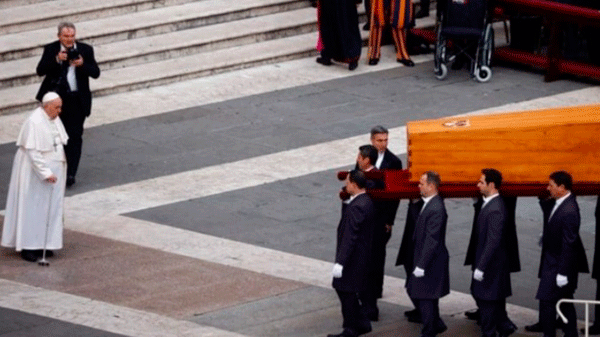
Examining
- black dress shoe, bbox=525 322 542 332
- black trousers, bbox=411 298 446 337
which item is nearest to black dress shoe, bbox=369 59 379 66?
black dress shoe, bbox=525 322 542 332

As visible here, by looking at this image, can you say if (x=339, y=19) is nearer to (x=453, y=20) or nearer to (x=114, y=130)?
(x=453, y=20)

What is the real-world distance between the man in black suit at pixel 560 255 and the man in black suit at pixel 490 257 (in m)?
0.34

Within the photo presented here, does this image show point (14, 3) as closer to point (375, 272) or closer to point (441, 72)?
point (441, 72)

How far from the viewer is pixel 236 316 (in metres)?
16.7

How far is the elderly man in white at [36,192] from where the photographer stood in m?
18.3

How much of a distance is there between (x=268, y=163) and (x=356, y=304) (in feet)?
18.3

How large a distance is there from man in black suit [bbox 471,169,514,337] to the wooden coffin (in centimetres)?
24

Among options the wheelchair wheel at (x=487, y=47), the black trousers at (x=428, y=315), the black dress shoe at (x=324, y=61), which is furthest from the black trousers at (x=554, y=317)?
the black dress shoe at (x=324, y=61)

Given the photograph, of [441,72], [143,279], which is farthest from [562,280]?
[441,72]

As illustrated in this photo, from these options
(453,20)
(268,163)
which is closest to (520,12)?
(453,20)

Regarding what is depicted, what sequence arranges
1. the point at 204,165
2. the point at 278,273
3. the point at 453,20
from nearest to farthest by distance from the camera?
1. the point at 278,273
2. the point at 204,165
3. the point at 453,20

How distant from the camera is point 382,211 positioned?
55.3ft

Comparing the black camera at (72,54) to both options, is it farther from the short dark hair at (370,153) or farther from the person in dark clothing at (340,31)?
the person in dark clothing at (340,31)

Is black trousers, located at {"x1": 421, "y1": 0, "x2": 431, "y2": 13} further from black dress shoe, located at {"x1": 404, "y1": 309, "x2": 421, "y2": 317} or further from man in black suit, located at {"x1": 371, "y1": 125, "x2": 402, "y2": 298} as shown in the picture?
black dress shoe, located at {"x1": 404, "y1": 309, "x2": 421, "y2": 317}
